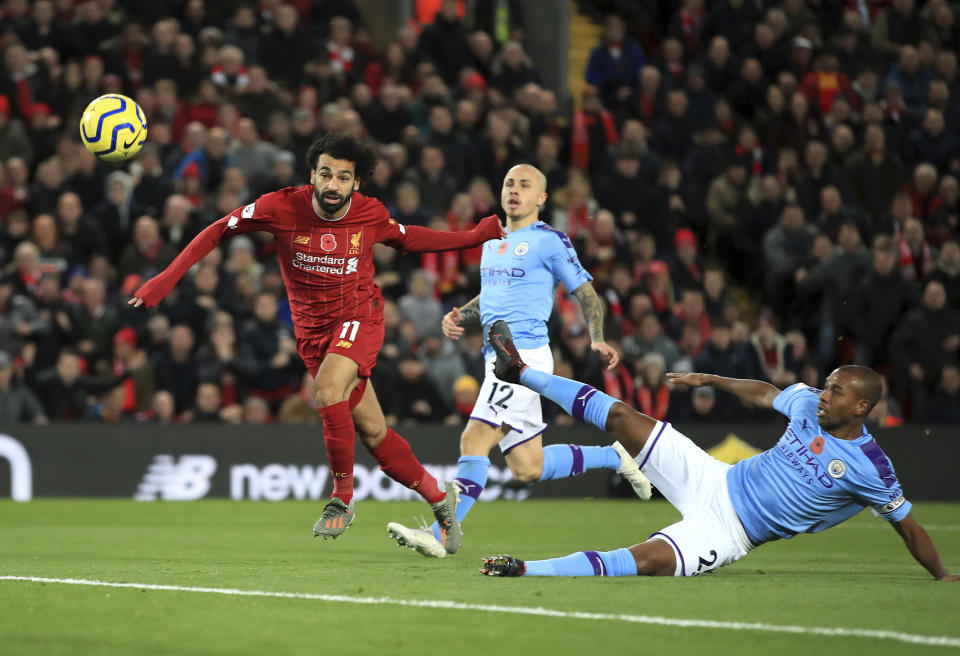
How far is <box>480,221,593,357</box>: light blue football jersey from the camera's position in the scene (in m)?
9.25

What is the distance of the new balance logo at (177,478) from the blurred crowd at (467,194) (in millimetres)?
489

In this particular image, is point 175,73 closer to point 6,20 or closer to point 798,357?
point 6,20

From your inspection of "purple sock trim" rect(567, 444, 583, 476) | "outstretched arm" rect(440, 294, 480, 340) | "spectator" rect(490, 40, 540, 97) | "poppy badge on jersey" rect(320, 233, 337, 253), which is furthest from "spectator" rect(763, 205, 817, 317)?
"poppy badge on jersey" rect(320, 233, 337, 253)

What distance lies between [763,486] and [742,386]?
0.58 meters

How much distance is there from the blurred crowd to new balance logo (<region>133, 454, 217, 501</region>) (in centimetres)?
49

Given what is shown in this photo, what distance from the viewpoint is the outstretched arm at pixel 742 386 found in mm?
7227

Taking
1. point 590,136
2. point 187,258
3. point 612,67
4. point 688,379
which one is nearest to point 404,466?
point 187,258

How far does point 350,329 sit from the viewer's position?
841 cm

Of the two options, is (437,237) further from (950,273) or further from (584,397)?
(950,273)

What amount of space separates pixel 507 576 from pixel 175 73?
37.4 ft

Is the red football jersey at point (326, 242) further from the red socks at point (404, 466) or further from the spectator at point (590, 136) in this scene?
the spectator at point (590, 136)

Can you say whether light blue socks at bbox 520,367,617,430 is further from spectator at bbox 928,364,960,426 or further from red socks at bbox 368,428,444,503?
spectator at bbox 928,364,960,426

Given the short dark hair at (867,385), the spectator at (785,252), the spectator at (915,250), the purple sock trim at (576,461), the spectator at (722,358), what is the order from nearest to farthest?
the short dark hair at (867,385), the purple sock trim at (576,461), the spectator at (722,358), the spectator at (915,250), the spectator at (785,252)

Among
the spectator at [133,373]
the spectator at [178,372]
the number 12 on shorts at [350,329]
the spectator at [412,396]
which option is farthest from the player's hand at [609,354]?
the spectator at [133,373]
